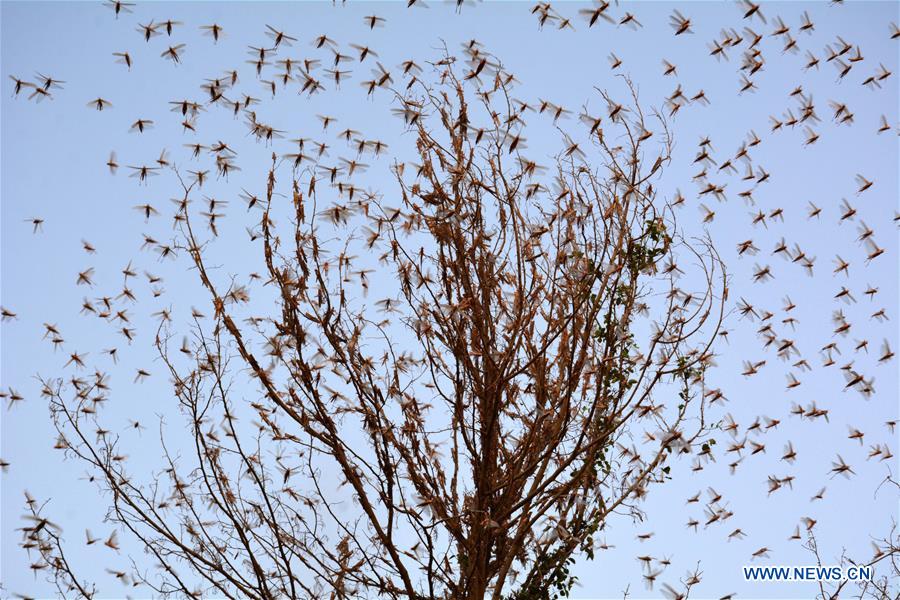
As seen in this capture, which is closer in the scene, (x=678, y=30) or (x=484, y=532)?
(x=484, y=532)

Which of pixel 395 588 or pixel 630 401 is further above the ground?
pixel 630 401

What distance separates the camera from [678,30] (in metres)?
6.78

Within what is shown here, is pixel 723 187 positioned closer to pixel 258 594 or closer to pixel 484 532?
pixel 484 532

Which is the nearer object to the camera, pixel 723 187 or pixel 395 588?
pixel 395 588

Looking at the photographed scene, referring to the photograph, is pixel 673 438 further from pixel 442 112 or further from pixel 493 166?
pixel 442 112

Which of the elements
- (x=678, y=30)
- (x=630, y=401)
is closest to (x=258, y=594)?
(x=630, y=401)

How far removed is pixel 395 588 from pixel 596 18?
3718 millimetres

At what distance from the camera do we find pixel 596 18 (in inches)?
242

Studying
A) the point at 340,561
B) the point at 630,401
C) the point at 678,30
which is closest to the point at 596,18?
the point at 678,30

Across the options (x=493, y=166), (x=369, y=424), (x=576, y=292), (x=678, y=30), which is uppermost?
(x=678, y=30)

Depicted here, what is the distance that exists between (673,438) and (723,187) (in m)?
2.57

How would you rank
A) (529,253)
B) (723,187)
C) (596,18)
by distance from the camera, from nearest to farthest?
(529,253) < (596,18) < (723,187)

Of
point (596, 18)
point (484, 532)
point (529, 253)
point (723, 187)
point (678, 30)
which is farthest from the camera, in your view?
point (723, 187)

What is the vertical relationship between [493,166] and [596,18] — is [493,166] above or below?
below
